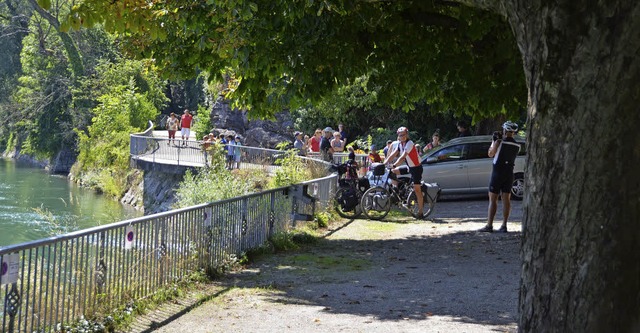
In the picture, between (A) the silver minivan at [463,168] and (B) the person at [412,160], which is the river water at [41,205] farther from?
(A) the silver minivan at [463,168]

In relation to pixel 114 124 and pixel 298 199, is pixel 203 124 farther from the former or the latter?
pixel 298 199

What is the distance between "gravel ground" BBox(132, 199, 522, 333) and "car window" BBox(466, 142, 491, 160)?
811 centimetres

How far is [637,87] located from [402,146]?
13.8m

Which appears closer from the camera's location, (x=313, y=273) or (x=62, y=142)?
(x=313, y=273)

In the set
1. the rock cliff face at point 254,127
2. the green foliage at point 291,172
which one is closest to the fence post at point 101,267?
the green foliage at point 291,172

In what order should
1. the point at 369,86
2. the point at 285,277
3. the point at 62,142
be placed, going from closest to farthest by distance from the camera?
1. the point at 285,277
2. the point at 369,86
3. the point at 62,142

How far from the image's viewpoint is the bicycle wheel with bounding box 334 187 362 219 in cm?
1928

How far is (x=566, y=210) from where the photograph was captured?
17.8 ft

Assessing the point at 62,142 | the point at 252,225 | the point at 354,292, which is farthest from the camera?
the point at 62,142

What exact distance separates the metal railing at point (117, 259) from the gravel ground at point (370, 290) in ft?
1.32

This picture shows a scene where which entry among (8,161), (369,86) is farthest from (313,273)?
(8,161)

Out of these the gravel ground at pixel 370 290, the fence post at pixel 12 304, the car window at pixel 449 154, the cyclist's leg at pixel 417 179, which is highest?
the car window at pixel 449 154

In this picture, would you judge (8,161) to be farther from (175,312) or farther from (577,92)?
(577,92)

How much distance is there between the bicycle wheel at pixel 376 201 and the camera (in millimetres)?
19016
